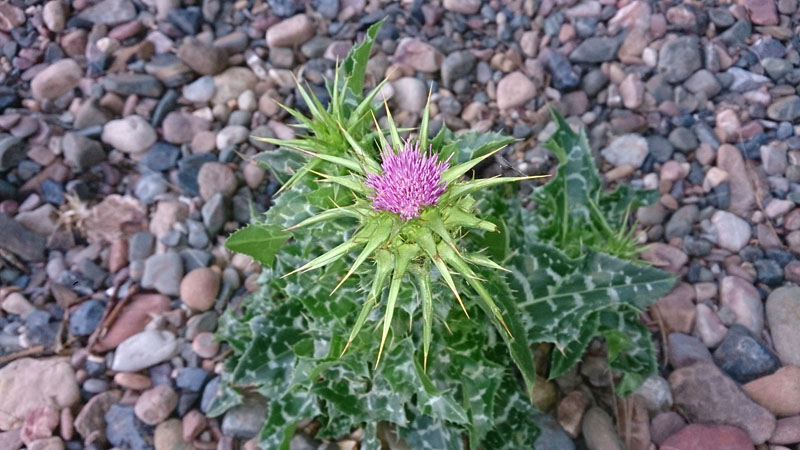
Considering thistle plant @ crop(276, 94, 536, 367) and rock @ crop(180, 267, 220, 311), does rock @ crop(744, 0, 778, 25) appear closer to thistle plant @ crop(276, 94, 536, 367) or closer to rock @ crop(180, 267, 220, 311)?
thistle plant @ crop(276, 94, 536, 367)

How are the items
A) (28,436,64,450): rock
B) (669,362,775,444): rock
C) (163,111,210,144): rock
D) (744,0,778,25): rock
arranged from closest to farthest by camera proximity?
(669,362,775,444): rock < (28,436,64,450): rock < (744,0,778,25): rock < (163,111,210,144): rock

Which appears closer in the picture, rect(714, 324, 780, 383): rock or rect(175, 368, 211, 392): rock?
rect(714, 324, 780, 383): rock

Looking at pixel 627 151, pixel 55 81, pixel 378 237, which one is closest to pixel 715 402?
pixel 627 151

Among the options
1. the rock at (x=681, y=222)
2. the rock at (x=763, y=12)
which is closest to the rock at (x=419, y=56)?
the rock at (x=681, y=222)

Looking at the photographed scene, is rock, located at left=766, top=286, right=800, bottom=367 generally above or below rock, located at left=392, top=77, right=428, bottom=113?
below

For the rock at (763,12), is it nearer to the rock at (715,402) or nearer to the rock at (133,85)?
the rock at (715,402)

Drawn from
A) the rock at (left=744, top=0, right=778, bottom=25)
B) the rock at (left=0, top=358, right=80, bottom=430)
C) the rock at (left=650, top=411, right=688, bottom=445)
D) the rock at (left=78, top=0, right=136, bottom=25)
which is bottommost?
the rock at (left=0, top=358, right=80, bottom=430)

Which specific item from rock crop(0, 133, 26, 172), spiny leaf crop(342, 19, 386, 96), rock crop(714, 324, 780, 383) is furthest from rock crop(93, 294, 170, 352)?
rock crop(714, 324, 780, 383)
